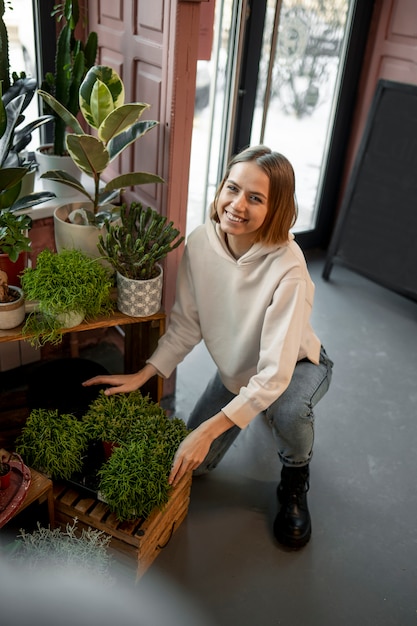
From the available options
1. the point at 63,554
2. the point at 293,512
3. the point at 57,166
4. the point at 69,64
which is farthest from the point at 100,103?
the point at 293,512

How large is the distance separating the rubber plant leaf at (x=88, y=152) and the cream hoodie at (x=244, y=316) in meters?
0.33

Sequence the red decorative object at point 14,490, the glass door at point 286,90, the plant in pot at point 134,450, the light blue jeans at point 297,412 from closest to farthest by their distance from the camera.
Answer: the red decorative object at point 14,490 < the plant in pot at point 134,450 < the light blue jeans at point 297,412 < the glass door at point 286,90

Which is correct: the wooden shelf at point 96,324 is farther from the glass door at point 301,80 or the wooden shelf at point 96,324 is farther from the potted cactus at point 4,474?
the glass door at point 301,80

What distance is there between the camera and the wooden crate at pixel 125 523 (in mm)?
1521

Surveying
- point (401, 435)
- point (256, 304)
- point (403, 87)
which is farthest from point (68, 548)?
point (403, 87)

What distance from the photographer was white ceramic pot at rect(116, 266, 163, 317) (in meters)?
1.69

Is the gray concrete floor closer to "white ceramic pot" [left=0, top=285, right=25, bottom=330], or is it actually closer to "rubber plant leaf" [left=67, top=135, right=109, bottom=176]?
"white ceramic pot" [left=0, top=285, right=25, bottom=330]

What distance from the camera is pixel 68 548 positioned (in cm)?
143

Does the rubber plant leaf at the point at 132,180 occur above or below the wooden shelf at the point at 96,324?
above

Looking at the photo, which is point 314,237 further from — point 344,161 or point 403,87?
point 403,87

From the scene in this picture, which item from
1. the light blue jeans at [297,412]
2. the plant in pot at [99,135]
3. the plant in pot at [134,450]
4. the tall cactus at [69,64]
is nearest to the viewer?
the plant in pot at [134,450]

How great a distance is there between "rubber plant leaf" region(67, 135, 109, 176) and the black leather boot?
3.45 feet

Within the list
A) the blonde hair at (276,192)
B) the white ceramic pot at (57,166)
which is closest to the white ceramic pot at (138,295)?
the blonde hair at (276,192)

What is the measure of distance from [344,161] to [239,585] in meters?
2.59
